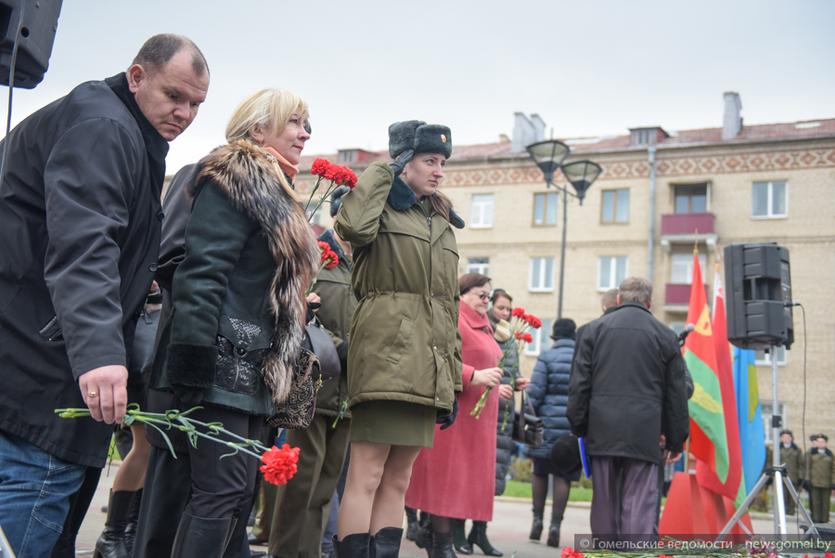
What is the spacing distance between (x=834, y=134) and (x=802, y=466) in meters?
20.5

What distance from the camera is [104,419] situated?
8.32ft

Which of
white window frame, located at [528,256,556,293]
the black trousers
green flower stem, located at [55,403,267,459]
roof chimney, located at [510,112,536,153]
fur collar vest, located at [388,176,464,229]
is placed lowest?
the black trousers

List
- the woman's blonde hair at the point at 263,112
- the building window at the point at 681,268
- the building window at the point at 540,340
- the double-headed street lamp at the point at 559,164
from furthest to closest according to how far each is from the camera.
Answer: the building window at the point at 540,340 < the building window at the point at 681,268 < the double-headed street lamp at the point at 559,164 < the woman's blonde hair at the point at 263,112

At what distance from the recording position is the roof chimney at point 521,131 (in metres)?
43.5

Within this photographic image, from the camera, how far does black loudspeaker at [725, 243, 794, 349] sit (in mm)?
8078

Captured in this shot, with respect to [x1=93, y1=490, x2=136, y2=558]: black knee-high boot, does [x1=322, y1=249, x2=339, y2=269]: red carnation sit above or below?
above

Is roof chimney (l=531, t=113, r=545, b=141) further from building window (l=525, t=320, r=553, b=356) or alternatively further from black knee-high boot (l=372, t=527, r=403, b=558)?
black knee-high boot (l=372, t=527, r=403, b=558)

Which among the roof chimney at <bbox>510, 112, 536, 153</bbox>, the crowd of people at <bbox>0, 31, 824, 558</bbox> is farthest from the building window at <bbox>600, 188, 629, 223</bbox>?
the crowd of people at <bbox>0, 31, 824, 558</bbox>

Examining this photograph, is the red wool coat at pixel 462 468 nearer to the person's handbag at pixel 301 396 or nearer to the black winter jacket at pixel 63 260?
the person's handbag at pixel 301 396

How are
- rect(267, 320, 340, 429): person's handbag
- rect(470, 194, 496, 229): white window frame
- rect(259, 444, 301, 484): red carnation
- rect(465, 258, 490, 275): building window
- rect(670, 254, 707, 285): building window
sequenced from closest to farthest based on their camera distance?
1. rect(259, 444, 301, 484): red carnation
2. rect(267, 320, 340, 429): person's handbag
3. rect(670, 254, 707, 285): building window
4. rect(465, 258, 490, 275): building window
5. rect(470, 194, 496, 229): white window frame

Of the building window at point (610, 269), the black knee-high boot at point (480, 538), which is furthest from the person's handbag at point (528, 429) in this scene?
the building window at point (610, 269)

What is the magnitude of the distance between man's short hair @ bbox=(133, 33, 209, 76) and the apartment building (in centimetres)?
3582

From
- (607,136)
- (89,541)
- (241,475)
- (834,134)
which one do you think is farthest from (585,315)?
(241,475)

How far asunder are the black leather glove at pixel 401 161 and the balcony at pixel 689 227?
34889 millimetres
